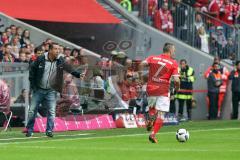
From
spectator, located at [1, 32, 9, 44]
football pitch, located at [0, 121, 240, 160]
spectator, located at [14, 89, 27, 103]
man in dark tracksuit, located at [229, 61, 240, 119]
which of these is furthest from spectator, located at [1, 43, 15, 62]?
man in dark tracksuit, located at [229, 61, 240, 119]

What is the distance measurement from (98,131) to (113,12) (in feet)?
40.4

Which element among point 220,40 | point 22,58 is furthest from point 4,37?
point 220,40

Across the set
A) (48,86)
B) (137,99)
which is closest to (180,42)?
(137,99)

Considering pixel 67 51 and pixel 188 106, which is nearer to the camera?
pixel 67 51

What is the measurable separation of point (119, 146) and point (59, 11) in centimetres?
1641

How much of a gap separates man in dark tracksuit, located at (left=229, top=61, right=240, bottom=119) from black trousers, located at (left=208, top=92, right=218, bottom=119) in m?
0.65

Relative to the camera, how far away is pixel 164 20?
3956cm

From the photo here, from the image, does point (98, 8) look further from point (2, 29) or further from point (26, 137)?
point (26, 137)

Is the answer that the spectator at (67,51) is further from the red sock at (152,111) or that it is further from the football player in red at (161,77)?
the football player in red at (161,77)

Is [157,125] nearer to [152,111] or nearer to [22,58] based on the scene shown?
[152,111]

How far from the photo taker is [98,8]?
3809cm

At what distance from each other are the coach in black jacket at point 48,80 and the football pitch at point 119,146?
52cm

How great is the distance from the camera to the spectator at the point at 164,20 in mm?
39172

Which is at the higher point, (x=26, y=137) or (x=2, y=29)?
(x=2, y=29)
